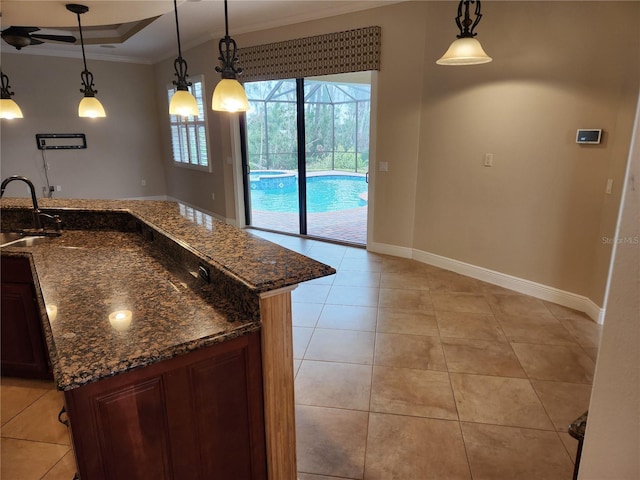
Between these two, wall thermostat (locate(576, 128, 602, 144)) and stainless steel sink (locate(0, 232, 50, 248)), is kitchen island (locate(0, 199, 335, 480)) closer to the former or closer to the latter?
stainless steel sink (locate(0, 232, 50, 248))

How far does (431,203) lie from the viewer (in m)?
Answer: 4.28

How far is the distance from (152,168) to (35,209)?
569 cm

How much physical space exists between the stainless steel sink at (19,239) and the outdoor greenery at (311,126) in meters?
3.58

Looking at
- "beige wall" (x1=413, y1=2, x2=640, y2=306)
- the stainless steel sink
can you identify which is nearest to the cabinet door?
the stainless steel sink

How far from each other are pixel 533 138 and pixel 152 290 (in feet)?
10.8

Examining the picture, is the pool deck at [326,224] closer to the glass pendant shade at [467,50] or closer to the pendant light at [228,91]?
the glass pendant shade at [467,50]

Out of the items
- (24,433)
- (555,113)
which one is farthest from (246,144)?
(24,433)

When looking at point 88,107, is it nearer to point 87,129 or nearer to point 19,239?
point 19,239

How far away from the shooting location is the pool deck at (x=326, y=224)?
5680 millimetres

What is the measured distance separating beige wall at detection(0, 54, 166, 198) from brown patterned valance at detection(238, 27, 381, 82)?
10.7ft

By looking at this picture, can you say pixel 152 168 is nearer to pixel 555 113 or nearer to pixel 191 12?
pixel 191 12

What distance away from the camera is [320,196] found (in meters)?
7.02

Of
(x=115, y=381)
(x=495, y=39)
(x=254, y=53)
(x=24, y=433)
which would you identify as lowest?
(x=24, y=433)

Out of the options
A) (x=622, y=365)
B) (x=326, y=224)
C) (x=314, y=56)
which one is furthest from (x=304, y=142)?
(x=622, y=365)
